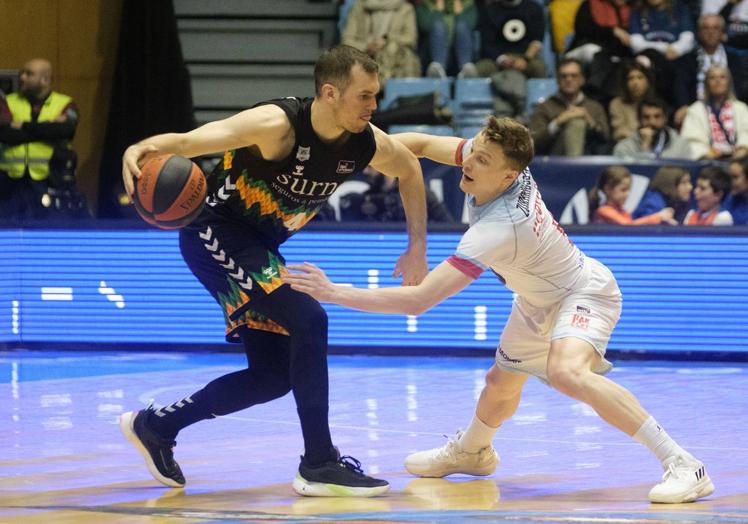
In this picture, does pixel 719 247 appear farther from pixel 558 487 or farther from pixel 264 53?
pixel 264 53

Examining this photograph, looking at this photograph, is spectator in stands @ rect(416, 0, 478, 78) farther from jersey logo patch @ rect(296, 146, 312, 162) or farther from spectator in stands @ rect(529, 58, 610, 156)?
jersey logo patch @ rect(296, 146, 312, 162)

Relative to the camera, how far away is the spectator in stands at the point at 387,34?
1251 cm

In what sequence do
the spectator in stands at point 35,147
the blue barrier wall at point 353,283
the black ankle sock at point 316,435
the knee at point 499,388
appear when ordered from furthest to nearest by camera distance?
1. the spectator in stands at point 35,147
2. the blue barrier wall at point 353,283
3. the knee at point 499,388
4. the black ankle sock at point 316,435

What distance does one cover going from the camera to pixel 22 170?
1009 cm

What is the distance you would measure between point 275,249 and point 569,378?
134 centimetres

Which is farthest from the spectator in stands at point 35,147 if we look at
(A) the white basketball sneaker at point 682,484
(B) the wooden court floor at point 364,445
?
(A) the white basketball sneaker at point 682,484

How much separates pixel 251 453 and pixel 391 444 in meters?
0.71

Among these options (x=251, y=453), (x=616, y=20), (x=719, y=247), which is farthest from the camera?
(x=616, y=20)

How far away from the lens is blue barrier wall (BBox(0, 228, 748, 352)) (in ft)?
30.4

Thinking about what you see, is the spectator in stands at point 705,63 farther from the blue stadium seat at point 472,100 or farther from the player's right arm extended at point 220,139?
the player's right arm extended at point 220,139

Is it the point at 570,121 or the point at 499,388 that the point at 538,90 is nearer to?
the point at 570,121

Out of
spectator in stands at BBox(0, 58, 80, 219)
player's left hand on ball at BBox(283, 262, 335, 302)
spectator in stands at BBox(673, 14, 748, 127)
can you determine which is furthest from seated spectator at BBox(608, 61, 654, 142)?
player's left hand on ball at BBox(283, 262, 335, 302)

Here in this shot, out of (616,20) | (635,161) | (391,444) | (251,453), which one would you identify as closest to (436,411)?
(391,444)

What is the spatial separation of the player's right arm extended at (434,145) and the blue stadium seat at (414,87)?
6.48 meters
